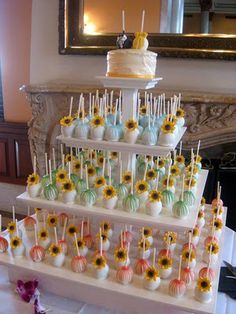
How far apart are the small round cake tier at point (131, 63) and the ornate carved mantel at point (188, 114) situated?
100cm

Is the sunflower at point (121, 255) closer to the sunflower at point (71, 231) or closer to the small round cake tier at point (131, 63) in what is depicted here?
the sunflower at point (71, 231)

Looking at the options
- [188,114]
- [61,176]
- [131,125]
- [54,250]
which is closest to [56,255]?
[54,250]

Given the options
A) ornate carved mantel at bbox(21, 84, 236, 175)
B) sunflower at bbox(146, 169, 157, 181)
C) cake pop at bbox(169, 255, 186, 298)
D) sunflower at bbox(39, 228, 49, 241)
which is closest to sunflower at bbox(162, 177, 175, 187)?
sunflower at bbox(146, 169, 157, 181)

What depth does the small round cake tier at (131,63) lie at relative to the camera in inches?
39.4

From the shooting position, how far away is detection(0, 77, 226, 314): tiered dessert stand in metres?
0.94

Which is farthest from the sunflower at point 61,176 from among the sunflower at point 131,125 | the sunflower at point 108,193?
the sunflower at point 131,125

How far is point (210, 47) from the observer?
2033mm

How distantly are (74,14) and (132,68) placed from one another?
145 cm

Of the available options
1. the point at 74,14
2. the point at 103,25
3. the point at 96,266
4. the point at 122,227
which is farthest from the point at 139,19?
the point at 96,266

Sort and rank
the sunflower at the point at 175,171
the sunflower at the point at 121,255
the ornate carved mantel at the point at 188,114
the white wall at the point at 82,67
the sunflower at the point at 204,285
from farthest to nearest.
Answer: the white wall at the point at 82,67 → the ornate carved mantel at the point at 188,114 → the sunflower at the point at 175,171 → the sunflower at the point at 121,255 → the sunflower at the point at 204,285

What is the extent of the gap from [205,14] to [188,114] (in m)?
0.59

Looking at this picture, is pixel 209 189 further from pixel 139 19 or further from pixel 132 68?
pixel 132 68

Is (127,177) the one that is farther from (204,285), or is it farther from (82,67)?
(82,67)

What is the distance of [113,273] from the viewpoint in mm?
1027
